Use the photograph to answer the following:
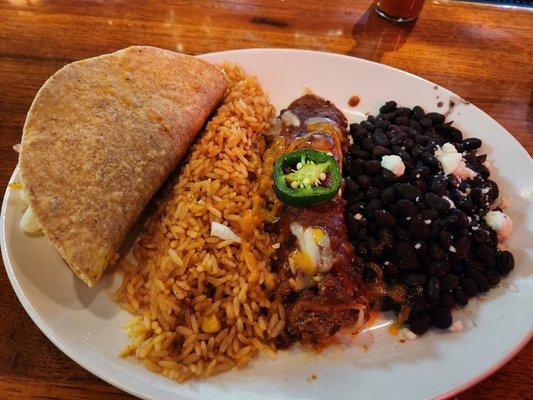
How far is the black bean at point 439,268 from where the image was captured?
213 centimetres

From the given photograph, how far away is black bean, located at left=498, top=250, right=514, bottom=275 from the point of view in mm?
2180

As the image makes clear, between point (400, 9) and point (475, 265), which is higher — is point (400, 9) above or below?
above

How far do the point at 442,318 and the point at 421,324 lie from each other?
99mm

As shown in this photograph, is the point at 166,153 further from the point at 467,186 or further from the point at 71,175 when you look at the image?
the point at 467,186

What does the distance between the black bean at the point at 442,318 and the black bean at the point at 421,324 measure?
0.03 meters

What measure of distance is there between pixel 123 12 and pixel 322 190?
253 centimetres

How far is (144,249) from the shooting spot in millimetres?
2264

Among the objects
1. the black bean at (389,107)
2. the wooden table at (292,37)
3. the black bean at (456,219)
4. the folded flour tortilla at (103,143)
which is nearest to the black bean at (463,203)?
the black bean at (456,219)

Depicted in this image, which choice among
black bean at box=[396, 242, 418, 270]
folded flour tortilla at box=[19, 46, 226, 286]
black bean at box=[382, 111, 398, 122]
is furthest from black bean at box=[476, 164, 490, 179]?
folded flour tortilla at box=[19, 46, 226, 286]

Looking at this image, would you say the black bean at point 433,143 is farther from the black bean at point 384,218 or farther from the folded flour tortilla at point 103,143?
the folded flour tortilla at point 103,143

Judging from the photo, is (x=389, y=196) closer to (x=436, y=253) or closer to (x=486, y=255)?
(x=436, y=253)

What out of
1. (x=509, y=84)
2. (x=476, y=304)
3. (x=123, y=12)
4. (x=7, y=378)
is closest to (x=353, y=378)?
(x=476, y=304)

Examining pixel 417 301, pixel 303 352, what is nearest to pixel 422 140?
pixel 417 301

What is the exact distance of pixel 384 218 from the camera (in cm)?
220
